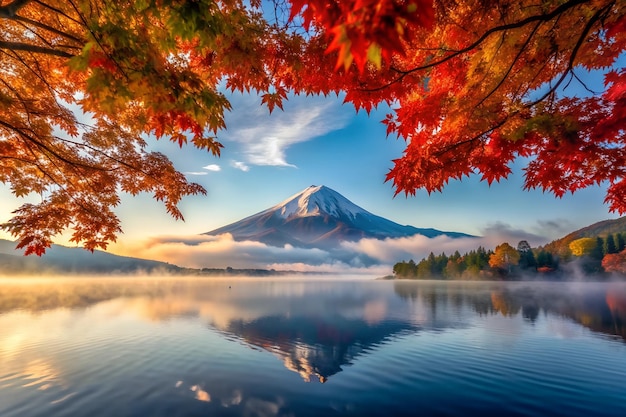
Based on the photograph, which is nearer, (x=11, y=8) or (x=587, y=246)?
(x=11, y=8)

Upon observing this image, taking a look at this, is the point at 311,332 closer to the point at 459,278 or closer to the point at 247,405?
Result: the point at 247,405

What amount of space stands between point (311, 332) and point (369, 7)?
559 inches

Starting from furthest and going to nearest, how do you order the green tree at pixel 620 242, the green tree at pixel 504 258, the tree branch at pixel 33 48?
1. the green tree at pixel 504 258
2. the green tree at pixel 620 242
3. the tree branch at pixel 33 48

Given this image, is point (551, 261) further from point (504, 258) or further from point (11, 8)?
point (11, 8)

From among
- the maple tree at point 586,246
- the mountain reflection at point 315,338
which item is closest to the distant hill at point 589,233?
the maple tree at point 586,246

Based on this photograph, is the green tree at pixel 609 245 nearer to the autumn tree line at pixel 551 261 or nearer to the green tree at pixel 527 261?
the autumn tree line at pixel 551 261

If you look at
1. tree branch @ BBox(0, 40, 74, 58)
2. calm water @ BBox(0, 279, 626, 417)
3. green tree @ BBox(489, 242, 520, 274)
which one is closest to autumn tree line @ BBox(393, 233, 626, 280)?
green tree @ BBox(489, 242, 520, 274)

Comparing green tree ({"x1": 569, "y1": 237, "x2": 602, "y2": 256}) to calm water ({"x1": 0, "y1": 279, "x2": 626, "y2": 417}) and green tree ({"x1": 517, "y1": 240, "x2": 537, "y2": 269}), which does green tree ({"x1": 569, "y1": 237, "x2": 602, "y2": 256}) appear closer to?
green tree ({"x1": 517, "y1": 240, "x2": 537, "y2": 269})

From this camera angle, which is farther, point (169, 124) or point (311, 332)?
point (311, 332)

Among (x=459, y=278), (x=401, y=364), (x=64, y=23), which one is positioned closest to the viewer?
(x=64, y=23)

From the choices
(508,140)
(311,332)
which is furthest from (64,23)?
(311,332)

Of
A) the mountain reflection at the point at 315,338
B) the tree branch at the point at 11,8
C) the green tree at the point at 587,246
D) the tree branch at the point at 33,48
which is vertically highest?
the green tree at the point at 587,246

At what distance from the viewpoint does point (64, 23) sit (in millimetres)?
6305

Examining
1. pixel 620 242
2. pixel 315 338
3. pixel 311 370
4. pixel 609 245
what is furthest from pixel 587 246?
pixel 311 370
